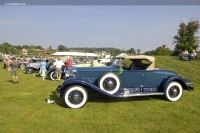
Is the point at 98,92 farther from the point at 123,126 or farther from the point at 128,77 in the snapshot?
the point at 123,126

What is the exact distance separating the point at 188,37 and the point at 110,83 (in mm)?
30933

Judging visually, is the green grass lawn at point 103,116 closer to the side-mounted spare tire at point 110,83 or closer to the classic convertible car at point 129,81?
the classic convertible car at point 129,81

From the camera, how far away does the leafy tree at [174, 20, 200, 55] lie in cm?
3267

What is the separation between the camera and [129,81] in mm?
7285

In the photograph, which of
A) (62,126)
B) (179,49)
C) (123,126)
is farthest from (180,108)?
(179,49)

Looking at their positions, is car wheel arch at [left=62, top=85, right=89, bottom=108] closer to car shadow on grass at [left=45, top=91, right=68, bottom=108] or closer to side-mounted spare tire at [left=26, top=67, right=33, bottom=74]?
car shadow on grass at [left=45, top=91, right=68, bottom=108]

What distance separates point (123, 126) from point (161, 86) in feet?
10.0

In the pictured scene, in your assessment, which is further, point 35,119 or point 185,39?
point 185,39

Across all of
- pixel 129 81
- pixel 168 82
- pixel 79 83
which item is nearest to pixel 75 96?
pixel 79 83

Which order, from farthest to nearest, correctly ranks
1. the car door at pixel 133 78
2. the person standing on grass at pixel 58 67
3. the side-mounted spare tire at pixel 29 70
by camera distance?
the side-mounted spare tire at pixel 29 70, the person standing on grass at pixel 58 67, the car door at pixel 133 78

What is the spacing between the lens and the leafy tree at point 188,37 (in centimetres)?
3267

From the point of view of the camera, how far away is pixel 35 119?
5.53 meters

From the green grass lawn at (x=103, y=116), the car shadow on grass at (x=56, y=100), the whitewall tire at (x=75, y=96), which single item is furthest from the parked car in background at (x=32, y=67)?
the whitewall tire at (x=75, y=96)

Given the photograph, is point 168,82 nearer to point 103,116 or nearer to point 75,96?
point 103,116
